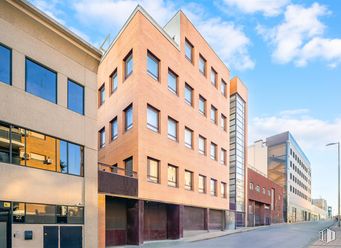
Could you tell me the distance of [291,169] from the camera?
84562mm

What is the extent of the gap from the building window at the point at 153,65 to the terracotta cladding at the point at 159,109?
0.98 ft

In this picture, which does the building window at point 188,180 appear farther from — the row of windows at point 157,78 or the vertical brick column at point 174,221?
the row of windows at point 157,78

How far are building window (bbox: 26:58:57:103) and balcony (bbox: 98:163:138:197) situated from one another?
5399 millimetres

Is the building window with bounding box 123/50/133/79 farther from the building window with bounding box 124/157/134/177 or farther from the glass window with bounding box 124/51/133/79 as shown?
the building window with bounding box 124/157/134/177

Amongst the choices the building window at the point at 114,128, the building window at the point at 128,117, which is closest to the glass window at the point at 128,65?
the building window at the point at 128,117

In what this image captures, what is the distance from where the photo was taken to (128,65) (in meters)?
28.1

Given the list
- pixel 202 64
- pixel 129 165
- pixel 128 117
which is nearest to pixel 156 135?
pixel 128 117

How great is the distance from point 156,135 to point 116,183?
6156 millimetres

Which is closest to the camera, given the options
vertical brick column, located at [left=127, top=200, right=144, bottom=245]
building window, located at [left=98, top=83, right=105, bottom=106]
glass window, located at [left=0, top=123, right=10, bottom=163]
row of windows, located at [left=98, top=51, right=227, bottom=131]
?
glass window, located at [left=0, top=123, right=10, bottom=163]

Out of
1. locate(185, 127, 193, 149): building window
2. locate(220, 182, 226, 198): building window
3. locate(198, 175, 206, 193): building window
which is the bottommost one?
locate(220, 182, 226, 198): building window

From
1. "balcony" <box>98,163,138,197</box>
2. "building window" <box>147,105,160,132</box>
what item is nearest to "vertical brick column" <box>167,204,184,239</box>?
"balcony" <box>98,163,138,197</box>

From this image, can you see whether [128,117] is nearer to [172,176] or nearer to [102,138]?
[172,176]

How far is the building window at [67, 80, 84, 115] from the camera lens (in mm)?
19125

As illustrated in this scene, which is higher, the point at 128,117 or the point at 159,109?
the point at 159,109
